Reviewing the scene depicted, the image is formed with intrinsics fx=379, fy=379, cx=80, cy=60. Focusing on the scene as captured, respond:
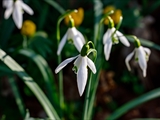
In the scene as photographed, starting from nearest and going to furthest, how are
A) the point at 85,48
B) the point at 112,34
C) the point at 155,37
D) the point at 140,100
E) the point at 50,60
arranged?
the point at 85,48 < the point at 112,34 < the point at 140,100 < the point at 50,60 < the point at 155,37

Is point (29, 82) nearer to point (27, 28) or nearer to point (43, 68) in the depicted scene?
point (43, 68)

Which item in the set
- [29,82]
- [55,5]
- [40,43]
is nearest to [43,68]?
[29,82]

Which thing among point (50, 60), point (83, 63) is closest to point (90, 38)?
point (50, 60)

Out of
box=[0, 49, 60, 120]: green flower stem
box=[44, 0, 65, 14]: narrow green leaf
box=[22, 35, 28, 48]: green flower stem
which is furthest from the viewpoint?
box=[44, 0, 65, 14]: narrow green leaf

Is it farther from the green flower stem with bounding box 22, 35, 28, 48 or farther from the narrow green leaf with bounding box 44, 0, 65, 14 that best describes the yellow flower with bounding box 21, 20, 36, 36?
the narrow green leaf with bounding box 44, 0, 65, 14

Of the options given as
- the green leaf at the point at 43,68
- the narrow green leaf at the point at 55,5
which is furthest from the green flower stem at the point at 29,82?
the narrow green leaf at the point at 55,5

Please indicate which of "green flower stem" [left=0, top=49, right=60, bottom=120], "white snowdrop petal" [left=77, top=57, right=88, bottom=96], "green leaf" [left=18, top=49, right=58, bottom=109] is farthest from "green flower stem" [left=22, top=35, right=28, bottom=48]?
"white snowdrop petal" [left=77, top=57, right=88, bottom=96]

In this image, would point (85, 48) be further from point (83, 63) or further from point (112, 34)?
point (112, 34)

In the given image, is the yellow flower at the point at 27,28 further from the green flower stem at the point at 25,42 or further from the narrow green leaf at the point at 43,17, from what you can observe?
the narrow green leaf at the point at 43,17
